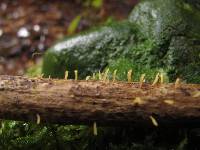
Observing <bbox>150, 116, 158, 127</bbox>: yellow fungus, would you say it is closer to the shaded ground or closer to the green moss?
the green moss

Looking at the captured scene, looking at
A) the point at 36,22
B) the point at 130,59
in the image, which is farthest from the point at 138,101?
the point at 36,22

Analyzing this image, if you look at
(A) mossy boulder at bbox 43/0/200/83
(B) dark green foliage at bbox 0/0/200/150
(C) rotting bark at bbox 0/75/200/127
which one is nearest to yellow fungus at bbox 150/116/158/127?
(C) rotting bark at bbox 0/75/200/127

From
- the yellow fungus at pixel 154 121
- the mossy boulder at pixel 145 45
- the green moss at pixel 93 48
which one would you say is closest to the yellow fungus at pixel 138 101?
the yellow fungus at pixel 154 121

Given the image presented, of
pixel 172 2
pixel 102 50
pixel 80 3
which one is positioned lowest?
pixel 102 50

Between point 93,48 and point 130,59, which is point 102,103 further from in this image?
point 93,48

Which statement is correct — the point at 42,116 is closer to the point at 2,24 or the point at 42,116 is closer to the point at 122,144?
the point at 122,144

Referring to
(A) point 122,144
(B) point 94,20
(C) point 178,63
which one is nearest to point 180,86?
(A) point 122,144
